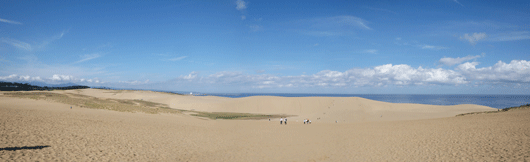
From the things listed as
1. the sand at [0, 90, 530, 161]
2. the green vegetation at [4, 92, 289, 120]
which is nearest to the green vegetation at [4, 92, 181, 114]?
the green vegetation at [4, 92, 289, 120]

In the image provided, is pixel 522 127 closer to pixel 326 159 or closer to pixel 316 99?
pixel 326 159

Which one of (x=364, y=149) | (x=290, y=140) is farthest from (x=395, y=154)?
(x=290, y=140)

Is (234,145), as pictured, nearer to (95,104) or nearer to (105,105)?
(105,105)

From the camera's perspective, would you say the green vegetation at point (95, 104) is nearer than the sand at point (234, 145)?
No

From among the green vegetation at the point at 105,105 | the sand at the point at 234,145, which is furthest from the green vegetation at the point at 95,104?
the sand at the point at 234,145

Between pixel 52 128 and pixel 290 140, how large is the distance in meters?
17.6

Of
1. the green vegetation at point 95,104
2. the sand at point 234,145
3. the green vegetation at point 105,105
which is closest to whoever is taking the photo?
the sand at point 234,145

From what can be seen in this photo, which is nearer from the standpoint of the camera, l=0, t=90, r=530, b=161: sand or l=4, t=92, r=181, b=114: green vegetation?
l=0, t=90, r=530, b=161: sand

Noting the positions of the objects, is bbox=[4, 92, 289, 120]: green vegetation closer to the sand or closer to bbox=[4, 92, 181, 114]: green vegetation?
bbox=[4, 92, 181, 114]: green vegetation

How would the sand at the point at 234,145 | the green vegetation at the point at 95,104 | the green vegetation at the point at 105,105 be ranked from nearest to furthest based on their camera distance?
1. the sand at the point at 234,145
2. the green vegetation at the point at 95,104
3. the green vegetation at the point at 105,105

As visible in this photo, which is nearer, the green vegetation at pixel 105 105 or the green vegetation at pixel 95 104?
the green vegetation at pixel 95 104

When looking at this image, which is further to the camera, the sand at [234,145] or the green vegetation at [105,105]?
the green vegetation at [105,105]

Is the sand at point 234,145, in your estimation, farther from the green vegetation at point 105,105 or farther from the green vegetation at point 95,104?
the green vegetation at point 105,105

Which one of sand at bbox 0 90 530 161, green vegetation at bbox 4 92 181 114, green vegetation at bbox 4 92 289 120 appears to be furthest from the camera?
green vegetation at bbox 4 92 289 120
